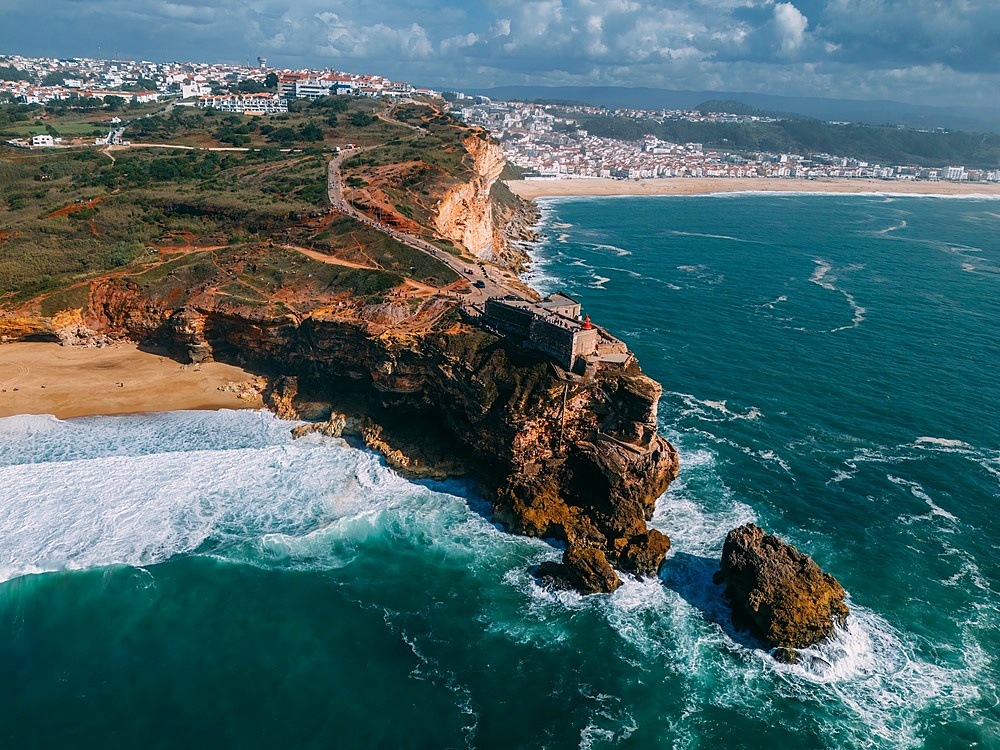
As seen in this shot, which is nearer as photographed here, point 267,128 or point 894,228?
point 267,128

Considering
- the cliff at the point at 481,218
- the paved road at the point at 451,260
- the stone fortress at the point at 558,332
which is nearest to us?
the stone fortress at the point at 558,332

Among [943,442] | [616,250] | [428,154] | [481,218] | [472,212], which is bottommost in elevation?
[943,442]

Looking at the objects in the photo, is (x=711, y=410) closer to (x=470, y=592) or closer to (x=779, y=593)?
(x=779, y=593)

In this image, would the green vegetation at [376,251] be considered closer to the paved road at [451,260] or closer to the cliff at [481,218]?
the paved road at [451,260]

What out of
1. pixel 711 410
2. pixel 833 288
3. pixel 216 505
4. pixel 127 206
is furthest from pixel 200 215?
pixel 833 288

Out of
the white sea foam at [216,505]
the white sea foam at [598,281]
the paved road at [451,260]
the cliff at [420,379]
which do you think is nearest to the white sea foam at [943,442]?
the cliff at [420,379]

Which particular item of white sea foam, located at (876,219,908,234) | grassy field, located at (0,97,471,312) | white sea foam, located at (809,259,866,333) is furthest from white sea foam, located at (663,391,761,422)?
white sea foam, located at (876,219,908,234)

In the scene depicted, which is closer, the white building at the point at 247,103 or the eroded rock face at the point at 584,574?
the eroded rock face at the point at 584,574
